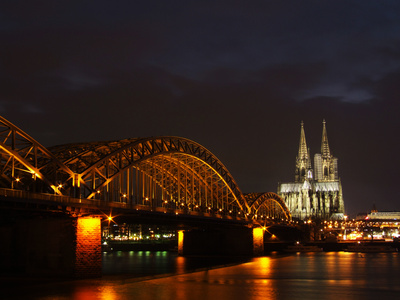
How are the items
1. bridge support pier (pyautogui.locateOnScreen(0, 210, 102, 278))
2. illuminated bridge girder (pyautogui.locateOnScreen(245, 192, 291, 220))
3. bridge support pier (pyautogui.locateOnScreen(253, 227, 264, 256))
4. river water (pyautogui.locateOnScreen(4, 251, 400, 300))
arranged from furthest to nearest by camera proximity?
illuminated bridge girder (pyautogui.locateOnScreen(245, 192, 291, 220)), bridge support pier (pyautogui.locateOnScreen(253, 227, 264, 256)), bridge support pier (pyautogui.locateOnScreen(0, 210, 102, 278)), river water (pyautogui.locateOnScreen(4, 251, 400, 300))

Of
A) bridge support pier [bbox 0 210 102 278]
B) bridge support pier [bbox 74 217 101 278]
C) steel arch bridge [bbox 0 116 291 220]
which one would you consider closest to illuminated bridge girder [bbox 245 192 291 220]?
steel arch bridge [bbox 0 116 291 220]

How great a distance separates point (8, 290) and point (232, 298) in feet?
66.7

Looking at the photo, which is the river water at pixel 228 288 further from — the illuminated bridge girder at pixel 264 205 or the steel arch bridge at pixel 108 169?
the illuminated bridge girder at pixel 264 205

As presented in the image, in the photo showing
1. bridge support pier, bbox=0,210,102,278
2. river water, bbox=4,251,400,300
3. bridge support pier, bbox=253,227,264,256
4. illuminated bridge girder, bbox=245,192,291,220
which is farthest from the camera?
illuminated bridge girder, bbox=245,192,291,220

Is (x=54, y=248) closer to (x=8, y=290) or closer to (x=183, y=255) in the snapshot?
(x=8, y=290)

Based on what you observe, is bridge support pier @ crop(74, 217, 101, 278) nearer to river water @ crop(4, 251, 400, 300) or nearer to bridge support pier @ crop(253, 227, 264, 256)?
river water @ crop(4, 251, 400, 300)

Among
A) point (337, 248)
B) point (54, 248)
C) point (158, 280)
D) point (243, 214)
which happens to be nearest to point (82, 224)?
point (54, 248)

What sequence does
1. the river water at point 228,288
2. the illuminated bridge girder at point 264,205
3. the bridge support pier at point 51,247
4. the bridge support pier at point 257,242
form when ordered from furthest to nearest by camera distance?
the illuminated bridge girder at point 264,205
the bridge support pier at point 257,242
the bridge support pier at point 51,247
the river water at point 228,288

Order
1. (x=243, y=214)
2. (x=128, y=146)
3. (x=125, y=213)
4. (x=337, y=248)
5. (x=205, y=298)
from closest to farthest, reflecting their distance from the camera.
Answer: (x=205, y=298), (x=125, y=213), (x=128, y=146), (x=243, y=214), (x=337, y=248)

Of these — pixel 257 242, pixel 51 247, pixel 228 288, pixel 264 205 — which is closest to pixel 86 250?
pixel 51 247

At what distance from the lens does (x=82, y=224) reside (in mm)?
64000

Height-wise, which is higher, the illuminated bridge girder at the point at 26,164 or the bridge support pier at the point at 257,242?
the illuminated bridge girder at the point at 26,164

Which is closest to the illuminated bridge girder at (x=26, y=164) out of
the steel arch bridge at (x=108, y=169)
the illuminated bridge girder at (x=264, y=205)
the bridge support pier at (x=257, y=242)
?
the steel arch bridge at (x=108, y=169)

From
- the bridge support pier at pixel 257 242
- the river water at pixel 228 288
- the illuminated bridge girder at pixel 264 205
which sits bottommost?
the river water at pixel 228 288
